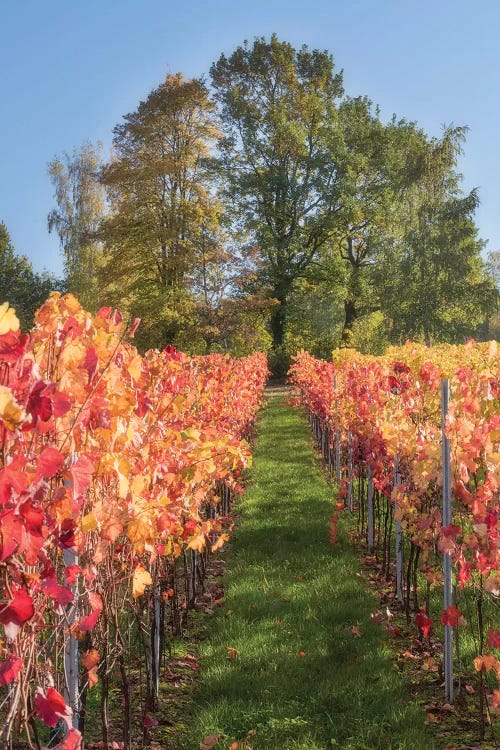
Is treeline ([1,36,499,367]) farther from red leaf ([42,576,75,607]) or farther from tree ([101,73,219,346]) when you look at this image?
red leaf ([42,576,75,607])

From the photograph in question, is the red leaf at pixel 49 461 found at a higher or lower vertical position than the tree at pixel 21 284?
lower

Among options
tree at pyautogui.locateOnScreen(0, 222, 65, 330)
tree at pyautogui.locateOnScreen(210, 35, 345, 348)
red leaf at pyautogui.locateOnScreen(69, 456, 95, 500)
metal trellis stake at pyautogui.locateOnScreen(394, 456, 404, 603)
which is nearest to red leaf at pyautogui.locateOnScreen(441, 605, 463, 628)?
metal trellis stake at pyautogui.locateOnScreen(394, 456, 404, 603)

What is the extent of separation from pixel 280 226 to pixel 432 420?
3121 centimetres

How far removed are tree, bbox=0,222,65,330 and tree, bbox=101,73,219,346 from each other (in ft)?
55.2

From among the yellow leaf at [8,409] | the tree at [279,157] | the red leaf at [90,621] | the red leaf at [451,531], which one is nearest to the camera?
the yellow leaf at [8,409]

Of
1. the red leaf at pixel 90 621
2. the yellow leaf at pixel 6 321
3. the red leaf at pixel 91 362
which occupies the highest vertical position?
the yellow leaf at pixel 6 321

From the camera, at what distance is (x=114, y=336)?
8.46ft

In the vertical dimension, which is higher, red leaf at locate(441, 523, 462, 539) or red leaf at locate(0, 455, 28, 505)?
red leaf at locate(0, 455, 28, 505)

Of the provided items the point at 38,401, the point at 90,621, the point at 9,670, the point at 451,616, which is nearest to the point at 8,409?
the point at 38,401

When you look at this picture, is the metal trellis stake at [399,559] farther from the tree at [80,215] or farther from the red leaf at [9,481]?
the tree at [80,215]

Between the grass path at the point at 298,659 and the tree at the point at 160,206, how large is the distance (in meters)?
21.7

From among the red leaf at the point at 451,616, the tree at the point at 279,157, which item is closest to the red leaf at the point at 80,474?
the red leaf at the point at 451,616

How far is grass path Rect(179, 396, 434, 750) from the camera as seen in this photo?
3.53 metres

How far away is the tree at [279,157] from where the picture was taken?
34.2 metres
